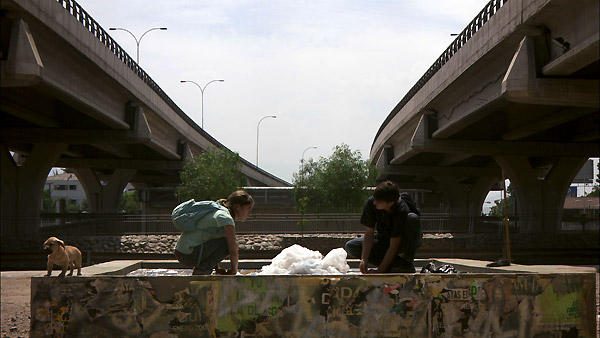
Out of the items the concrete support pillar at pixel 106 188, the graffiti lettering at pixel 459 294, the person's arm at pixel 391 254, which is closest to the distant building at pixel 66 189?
the concrete support pillar at pixel 106 188

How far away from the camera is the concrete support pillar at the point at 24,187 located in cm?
3841

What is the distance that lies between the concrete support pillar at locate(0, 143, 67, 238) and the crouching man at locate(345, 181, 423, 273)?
Result: 34.8 meters

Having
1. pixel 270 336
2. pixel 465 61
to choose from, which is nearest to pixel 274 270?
pixel 270 336

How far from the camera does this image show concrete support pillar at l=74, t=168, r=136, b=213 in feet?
207

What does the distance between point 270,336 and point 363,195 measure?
178ft

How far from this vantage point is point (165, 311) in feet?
15.6

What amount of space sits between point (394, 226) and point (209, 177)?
49665 mm

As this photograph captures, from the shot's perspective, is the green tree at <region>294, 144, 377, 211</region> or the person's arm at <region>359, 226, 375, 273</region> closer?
the person's arm at <region>359, 226, 375, 273</region>

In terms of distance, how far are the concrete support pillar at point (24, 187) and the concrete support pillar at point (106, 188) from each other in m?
20.7

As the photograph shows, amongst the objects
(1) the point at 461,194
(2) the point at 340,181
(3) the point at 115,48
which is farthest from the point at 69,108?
(1) the point at 461,194

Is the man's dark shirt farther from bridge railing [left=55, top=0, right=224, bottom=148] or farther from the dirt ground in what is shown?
bridge railing [left=55, top=0, right=224, bottom=148]

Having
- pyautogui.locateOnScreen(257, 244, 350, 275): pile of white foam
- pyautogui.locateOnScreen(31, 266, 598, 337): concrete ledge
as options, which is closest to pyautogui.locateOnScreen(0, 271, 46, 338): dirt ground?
pyautogui.locateOnScreen(257, 244, 350, 275): pile of white foam

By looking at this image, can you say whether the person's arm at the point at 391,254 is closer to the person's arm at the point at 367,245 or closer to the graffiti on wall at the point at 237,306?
the person's arm at the point at 367,245

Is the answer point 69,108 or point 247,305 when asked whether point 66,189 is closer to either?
point 69,108
